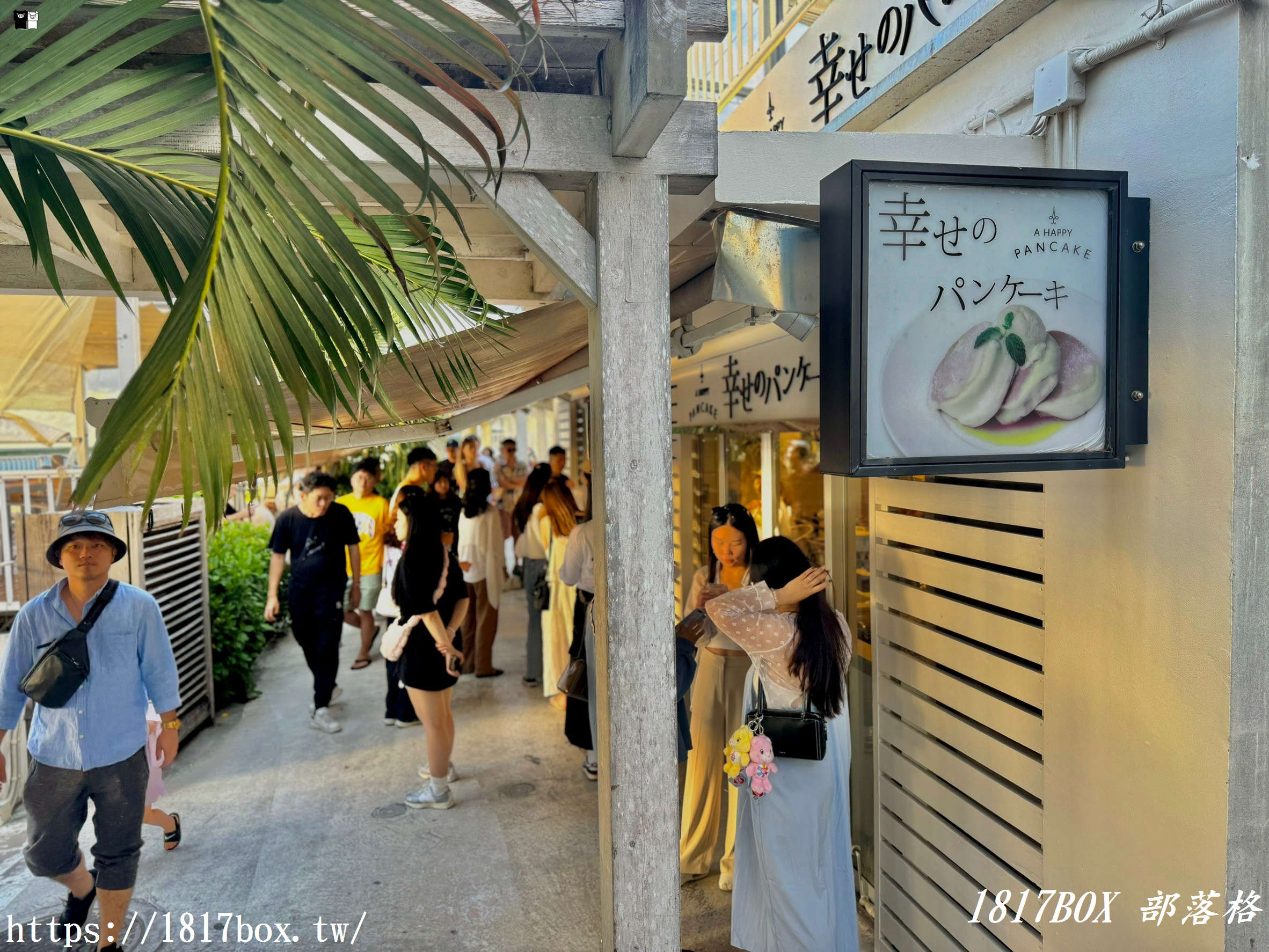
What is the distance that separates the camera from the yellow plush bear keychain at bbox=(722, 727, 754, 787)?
3.18 meters

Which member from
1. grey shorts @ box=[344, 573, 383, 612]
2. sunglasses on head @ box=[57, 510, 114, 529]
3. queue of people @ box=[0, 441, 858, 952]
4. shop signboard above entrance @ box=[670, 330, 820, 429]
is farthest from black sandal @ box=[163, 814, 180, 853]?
shop signboard above entrance @ box=[670, 330, 820, 429]

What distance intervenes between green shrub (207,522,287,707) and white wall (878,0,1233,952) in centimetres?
569

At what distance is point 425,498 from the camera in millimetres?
4816

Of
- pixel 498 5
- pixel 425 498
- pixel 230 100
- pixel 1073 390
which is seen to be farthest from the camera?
pixel 425 498

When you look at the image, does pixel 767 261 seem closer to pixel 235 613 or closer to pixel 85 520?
pixel 85 520

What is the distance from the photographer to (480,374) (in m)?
3.91

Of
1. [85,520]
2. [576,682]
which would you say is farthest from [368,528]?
[85,520]

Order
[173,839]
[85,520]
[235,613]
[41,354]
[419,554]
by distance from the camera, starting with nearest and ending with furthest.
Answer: [85,520]
[173,839]
[419,554]
[235,613]
[41,354]

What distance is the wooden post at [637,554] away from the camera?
216 cm

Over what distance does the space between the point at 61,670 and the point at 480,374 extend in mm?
2020

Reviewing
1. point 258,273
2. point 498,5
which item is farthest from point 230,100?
point 498,5

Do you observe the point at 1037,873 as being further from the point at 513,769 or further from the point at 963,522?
the point at 513,769

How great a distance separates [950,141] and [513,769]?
176 inches

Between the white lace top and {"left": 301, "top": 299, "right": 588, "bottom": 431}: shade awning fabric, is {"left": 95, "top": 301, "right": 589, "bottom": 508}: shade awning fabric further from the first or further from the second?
the white lace top
